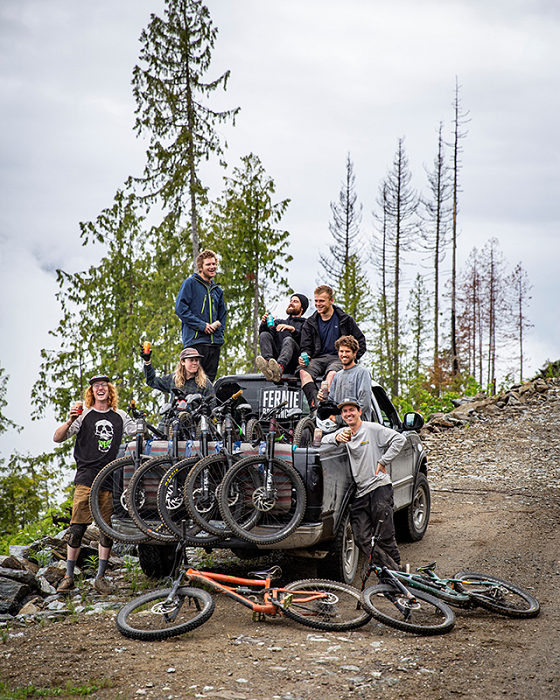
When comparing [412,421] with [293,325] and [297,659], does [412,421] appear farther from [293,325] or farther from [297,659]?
[297,659]

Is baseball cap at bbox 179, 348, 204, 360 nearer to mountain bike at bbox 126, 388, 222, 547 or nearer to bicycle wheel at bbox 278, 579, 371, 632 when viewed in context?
mountain bike at bbox 126, 388, 222, 547

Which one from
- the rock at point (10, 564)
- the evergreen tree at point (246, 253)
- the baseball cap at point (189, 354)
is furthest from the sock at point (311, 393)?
the evergreen tree at point (246, 253)

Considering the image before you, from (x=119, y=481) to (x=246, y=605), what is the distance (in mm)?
1913

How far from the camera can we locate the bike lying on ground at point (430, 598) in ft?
17.3

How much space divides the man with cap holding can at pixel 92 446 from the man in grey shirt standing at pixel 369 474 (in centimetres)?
223

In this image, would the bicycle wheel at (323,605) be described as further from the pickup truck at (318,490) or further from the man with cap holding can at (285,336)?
the man with cap holding can at (285,336)

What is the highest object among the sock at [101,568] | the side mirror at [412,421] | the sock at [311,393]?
the sock at [311,393]

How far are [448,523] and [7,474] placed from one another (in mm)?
28820

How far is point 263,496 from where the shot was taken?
5.73m

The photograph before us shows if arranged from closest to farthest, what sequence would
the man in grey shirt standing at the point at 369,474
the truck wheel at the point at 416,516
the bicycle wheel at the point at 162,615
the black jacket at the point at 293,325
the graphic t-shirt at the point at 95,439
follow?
the bicycle wheel at the point at 162,615, the man in grey shirt standing at the point at 369,474, the graphic t-shirt at the point at 95,439, the truck wheel at the point at 416,516, the black jacket at the point at 293,325

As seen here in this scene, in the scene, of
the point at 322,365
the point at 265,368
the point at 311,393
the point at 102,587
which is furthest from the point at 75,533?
the point at 322,365

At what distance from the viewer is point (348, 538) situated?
636 cm

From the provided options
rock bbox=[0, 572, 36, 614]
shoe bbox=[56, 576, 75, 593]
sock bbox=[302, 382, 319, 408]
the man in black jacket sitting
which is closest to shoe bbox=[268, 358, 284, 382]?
sock bbox=[302, 382, 319, 408]

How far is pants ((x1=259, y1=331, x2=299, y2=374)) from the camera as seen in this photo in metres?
8.42
